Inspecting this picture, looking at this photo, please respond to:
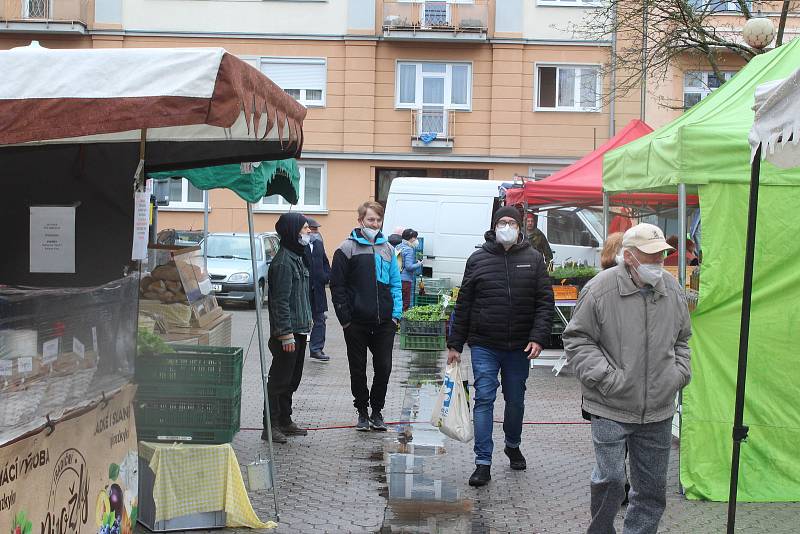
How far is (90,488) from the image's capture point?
4.45m

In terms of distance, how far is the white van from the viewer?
Answer: 19.0 m

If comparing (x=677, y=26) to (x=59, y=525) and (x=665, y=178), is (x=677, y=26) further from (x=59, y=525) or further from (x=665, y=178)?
(x=59, y=525)

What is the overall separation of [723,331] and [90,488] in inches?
169

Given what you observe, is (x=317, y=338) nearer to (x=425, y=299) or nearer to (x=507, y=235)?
(x=425, y=299)

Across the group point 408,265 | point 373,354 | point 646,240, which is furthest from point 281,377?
point 408,265

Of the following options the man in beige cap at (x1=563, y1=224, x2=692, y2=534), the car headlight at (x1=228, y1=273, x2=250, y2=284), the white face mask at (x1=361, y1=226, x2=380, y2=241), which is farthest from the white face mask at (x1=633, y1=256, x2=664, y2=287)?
the car headlight at (x1=228, y1=273, x2=250, y2=284)

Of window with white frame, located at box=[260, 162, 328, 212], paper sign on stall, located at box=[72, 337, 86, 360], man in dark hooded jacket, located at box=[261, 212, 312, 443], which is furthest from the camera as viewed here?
window with white frame, located at box=[260, 162, 328, 212]

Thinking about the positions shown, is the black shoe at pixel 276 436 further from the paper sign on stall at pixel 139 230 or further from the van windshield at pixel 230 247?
the van windshield at pixel 230 247

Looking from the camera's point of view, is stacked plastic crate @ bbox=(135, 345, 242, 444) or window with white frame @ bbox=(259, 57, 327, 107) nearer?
stacked plastic crate @ bbox=(135, 345, 242, 444)

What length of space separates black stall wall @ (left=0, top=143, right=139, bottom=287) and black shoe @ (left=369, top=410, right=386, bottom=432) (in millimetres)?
3227

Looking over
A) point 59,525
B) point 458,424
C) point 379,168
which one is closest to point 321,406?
point 458,424

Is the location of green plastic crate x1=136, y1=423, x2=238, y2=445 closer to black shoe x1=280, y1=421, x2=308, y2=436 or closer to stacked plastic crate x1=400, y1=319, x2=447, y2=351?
black shoe x1=280, y1=421, x2=308, y2=436

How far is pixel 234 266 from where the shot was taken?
67.1 feet

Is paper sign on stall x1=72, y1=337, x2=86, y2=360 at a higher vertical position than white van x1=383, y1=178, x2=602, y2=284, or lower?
lower
